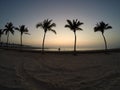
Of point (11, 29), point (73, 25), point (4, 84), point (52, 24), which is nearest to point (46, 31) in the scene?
point (52, 24)

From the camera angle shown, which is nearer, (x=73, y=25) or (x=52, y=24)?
(x=73, y=25)

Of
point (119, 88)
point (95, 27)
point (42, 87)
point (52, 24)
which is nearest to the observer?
point (119, 88)

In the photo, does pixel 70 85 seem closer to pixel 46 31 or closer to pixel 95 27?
pixel 46 31

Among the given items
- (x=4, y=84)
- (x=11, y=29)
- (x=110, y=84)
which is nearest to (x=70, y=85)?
(x=110, y=84)

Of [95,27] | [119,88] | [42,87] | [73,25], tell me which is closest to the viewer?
[119,88]

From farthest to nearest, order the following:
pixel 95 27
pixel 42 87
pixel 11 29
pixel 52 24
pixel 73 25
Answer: pixel 11 29, pixel 95 27, pixel 52 24, pixel 73 25, pixel 42 87

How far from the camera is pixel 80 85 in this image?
9.02 metres

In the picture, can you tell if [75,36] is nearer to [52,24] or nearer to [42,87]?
[52,24]

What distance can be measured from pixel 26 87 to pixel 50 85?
1.59 metres

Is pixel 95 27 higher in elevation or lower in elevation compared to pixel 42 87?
higher

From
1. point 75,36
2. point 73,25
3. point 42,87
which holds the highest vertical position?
point 73,25

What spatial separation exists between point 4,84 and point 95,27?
3404cm

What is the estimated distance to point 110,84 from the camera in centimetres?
891

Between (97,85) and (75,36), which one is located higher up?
(75,36)
